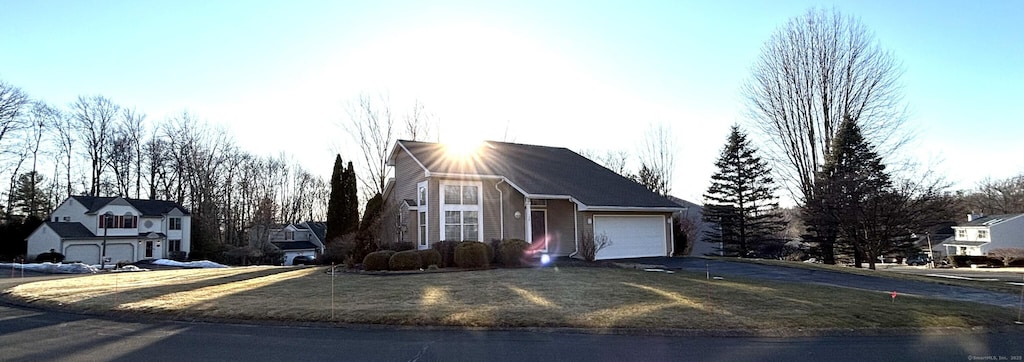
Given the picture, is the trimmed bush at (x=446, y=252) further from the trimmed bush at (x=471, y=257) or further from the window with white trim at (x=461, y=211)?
the window with white trim at (x=461, y=211)

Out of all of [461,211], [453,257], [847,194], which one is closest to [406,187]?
[461,211]

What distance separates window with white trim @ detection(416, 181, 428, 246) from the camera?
23859mm

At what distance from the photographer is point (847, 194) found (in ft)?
89.8

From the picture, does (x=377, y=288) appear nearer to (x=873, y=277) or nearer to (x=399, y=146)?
(x=399, y=146)

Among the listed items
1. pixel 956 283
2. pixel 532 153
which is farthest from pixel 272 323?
pixel 532 153

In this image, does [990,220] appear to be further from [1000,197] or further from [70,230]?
[70,230]

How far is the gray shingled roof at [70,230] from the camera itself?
150ft

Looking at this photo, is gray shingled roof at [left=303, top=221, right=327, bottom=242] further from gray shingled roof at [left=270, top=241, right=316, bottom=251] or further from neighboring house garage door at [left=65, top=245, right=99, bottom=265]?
neighboring house garage door at [left=65, top=245, right=99, bottom=265]

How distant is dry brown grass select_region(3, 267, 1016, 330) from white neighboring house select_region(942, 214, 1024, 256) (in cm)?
5820

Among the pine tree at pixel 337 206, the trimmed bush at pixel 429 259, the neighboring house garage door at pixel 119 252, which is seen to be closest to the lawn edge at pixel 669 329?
the trimmed bush at pixel 429 259

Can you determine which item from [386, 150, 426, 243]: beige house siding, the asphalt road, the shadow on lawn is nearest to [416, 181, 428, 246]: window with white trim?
[386, 150, 426, 243]: beige house siding

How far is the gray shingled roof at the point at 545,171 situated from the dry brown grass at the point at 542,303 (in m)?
7.92

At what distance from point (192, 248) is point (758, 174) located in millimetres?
49413

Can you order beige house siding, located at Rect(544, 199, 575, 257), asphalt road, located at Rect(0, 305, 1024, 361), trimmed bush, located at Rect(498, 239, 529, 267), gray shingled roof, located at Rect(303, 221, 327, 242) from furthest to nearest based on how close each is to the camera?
gray shingled roof, located at Rect(303, 221, 327, 242), beige house siding, located at Rect(544, 199, 575, 257), trimmed bush, located at Rect(498, 239, 529, 267), asphalt road, located at Rect(0, 305, 1024, 361)
